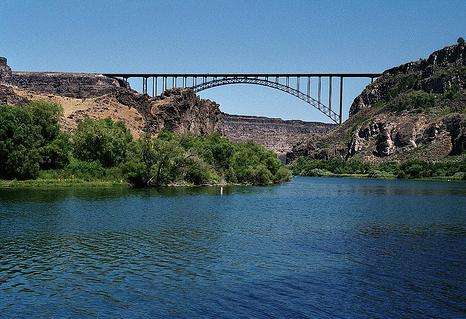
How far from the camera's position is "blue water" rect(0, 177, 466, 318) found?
18.0 metres

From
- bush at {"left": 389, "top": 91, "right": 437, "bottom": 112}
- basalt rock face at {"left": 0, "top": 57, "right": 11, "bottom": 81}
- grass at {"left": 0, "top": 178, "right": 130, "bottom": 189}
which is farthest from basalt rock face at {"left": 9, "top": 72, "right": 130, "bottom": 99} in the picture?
bush at {"left": 389, "top": 91, "right": 437, "bottom": 112}

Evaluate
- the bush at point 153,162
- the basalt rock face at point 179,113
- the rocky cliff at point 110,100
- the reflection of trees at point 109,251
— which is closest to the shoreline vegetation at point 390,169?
the basalt rock face at point 179,113

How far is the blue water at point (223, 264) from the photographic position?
59.2ft

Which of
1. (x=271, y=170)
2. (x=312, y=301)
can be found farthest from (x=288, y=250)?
(x=271, y=170)

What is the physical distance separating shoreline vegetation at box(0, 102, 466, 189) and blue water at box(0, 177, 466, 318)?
24.1 meters

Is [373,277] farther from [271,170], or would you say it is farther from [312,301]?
[271,170]

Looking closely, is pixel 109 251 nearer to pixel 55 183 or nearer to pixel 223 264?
pixel 223 264

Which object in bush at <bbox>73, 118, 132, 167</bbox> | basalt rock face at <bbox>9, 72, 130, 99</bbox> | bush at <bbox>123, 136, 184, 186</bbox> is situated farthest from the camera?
basalt rock face at <bbox>9, 72, 130, 99</bbox>

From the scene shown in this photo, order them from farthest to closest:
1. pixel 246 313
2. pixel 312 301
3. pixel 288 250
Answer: pixel 288 250
pixel 312 301
pixel 246 313

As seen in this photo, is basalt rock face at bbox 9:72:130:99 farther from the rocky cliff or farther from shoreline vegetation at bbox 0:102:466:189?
shoreline vegetation at bbox 0:102:466:189

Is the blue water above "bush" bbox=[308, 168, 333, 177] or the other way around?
above

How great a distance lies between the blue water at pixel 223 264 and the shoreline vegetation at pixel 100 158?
79.0 feet

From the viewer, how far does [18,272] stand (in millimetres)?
21938

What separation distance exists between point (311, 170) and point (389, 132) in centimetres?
3002
